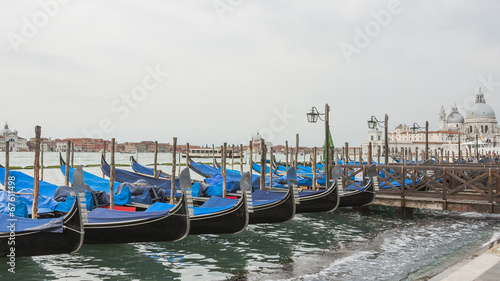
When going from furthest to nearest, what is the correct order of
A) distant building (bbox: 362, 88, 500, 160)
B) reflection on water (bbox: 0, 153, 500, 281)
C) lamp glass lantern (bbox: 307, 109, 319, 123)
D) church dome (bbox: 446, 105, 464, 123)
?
church dome (bbox: 446, 105, 464, 123) → distant building (bbox: 362, 88, 500, 160) → lamp glass lantern (bbox: 307, 109, 319, 123) → reflection on water (bbox: 0, 153, 500, 281)

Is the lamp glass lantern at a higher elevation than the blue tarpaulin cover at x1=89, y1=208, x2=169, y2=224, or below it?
higher

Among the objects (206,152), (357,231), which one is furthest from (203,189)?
(206,152)

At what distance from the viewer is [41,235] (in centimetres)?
554

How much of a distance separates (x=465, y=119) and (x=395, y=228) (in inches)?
3809

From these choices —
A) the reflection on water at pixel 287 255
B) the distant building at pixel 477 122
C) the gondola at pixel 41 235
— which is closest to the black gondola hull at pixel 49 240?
the gondola at pixel 41 235

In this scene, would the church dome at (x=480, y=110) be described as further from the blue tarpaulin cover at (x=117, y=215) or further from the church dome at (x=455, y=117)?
the blue tarpaulin cover at (x=117, y=215)

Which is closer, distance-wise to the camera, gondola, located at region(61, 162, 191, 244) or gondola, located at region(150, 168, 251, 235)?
gondola, located at region(61, 162, 191, 244)

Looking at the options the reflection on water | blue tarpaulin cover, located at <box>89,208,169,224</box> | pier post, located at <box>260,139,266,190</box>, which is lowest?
the reflection on water

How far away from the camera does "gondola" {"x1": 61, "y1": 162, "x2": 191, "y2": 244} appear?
6520 millimetres

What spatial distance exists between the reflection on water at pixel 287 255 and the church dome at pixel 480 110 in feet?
310

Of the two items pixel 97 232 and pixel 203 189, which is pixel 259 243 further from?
pixel 203 189

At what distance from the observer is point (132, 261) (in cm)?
636

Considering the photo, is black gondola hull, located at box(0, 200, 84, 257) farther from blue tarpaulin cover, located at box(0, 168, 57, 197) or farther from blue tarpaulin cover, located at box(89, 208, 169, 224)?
blue tarpaulin cover, located at box(0, 168, 57, 197)
